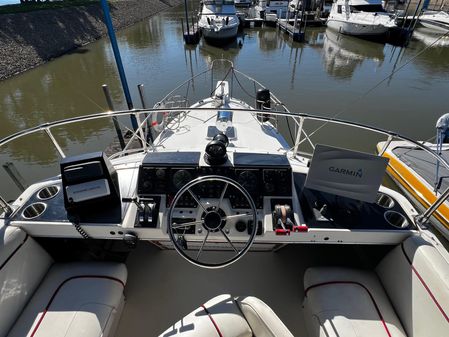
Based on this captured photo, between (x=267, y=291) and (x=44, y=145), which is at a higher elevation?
(x=267, y=291)

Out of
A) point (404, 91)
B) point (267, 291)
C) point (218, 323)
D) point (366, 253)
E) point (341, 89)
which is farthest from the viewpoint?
point (341, 89)

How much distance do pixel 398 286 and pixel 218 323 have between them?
168cm

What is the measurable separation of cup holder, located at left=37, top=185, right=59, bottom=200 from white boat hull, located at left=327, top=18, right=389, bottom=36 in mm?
22698

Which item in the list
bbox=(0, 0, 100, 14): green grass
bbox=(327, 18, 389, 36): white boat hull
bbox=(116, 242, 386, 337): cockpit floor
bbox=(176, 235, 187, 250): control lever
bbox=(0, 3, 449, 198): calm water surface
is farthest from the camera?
bbox=(327, 18, 389, 36): white boat hull

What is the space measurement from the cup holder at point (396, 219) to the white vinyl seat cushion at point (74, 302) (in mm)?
2709

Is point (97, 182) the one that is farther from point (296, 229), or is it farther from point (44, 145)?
point (44, 145)

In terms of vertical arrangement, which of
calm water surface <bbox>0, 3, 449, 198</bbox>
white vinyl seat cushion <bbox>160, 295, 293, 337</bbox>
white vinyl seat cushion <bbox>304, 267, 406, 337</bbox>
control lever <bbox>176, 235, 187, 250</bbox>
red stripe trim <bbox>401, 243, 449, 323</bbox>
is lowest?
calm water surface <bbox>0, 3, 449, 198</bbox>

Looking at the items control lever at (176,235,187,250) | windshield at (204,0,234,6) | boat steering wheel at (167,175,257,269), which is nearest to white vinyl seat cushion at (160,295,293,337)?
boat steering wheel at (167,175,257,269)

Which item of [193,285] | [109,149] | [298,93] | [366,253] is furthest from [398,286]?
[298,93]

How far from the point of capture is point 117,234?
8.16ft

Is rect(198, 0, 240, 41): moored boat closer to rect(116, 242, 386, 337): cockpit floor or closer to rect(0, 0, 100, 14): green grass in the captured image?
rect(0, 0, 100, 14): green grass

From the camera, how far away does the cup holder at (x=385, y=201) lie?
108 inches

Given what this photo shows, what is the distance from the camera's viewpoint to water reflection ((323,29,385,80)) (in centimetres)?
1416

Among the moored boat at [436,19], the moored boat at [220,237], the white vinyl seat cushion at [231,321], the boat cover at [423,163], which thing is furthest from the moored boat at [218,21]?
the white vinyl seat cushion at [231,321]
